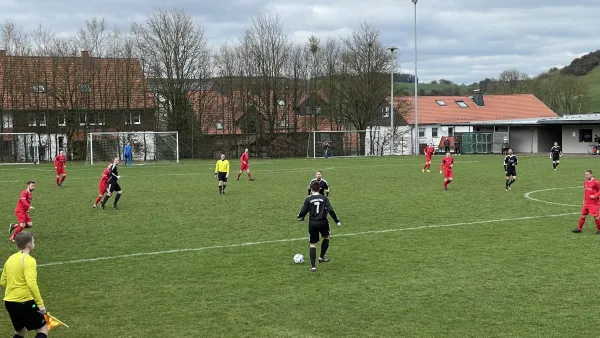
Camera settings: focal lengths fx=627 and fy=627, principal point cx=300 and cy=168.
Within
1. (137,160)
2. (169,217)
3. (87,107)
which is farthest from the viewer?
(87,107)

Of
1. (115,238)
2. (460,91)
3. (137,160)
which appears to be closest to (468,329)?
(115,238)

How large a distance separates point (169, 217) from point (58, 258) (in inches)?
→ 262

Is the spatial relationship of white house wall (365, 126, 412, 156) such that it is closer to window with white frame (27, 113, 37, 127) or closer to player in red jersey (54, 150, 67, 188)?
window with white frame (27, 113, 37, 127)

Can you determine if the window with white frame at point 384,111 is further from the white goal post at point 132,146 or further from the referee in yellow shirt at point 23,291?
the referee in yellow shirt at point 23,291

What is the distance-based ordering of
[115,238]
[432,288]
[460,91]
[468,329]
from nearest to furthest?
[468,329], [432,288], [115,238], [460,91]

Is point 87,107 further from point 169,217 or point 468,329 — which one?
point 468,329

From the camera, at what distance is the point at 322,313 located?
998 centimetres

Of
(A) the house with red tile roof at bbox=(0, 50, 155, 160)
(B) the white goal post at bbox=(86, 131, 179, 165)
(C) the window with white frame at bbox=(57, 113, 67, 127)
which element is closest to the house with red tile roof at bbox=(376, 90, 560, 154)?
(B) the white goal post at bbox=(86, 131, 179, 165)

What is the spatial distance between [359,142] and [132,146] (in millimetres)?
24048

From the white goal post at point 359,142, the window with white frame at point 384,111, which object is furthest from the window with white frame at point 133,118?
the window with white frame at point 384,111

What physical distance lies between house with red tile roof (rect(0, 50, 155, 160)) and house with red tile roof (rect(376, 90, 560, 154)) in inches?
1113

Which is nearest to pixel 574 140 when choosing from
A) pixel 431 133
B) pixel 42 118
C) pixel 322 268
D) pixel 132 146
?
pixel 431 133

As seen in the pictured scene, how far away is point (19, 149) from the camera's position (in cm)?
5662

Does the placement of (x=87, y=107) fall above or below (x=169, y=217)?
above
